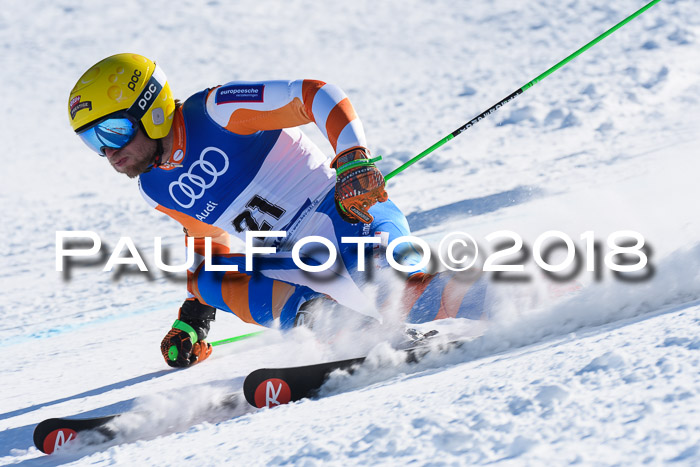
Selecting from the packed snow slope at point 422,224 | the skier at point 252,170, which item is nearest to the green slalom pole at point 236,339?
the packed snow slope at point 422,224

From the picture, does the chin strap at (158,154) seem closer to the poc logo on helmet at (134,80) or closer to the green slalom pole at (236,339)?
the poc logo on helmet at (134,80)

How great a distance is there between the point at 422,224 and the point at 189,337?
2356mm

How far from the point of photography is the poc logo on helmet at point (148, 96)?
2.88 m

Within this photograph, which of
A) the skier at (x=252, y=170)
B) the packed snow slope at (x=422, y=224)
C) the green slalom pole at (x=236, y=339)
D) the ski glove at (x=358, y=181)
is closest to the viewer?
the packed snow slope at (x=422, y=224)

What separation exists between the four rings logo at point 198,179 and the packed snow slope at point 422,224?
0.73 meters

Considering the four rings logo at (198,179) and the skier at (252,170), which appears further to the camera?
the four rings logo at (198,179)

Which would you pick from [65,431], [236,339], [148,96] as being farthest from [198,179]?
[65,431]

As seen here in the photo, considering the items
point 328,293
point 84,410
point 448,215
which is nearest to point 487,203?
point 448,215

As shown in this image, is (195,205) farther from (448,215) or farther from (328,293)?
(448,215)

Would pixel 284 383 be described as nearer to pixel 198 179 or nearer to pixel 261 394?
pixel 261 394

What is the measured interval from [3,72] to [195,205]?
1069 cm

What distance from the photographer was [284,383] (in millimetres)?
2389

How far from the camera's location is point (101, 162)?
31.1 feet

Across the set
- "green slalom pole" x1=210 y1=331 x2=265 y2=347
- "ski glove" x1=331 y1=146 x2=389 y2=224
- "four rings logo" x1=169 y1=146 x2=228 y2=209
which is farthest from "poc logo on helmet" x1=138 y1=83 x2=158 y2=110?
"green slalom pole" x1=210 y1=331 x2=265 y2=347
